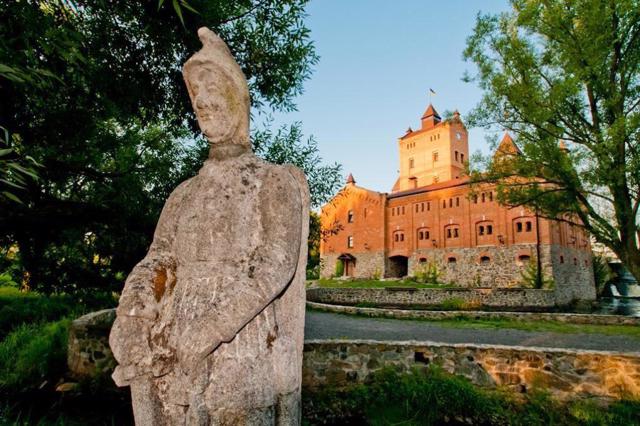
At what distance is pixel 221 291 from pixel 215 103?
1.01 meters

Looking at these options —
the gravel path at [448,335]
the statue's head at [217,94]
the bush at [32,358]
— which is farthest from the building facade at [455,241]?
the statue's head at [217,94]

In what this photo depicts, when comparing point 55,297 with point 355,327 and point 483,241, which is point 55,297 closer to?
point 355,327

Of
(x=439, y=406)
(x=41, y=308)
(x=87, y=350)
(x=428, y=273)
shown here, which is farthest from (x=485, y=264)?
(x=87, y=350)

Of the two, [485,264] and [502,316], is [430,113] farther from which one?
[502,316]

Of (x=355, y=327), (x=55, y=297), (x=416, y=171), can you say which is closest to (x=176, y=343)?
(x=55, y=297)

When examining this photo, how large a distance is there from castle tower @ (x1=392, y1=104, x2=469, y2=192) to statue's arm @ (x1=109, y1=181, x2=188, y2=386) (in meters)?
56.0

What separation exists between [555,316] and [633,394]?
10.6 metres

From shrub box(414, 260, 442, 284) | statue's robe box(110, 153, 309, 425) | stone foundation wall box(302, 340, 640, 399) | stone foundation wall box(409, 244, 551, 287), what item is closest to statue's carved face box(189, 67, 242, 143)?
statue's robe box(110, 153, 309, 425)

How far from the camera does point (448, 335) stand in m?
13.8

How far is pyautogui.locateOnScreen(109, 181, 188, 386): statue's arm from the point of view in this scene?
5.54 ft

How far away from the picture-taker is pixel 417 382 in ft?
25.9

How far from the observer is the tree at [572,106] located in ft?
42.0

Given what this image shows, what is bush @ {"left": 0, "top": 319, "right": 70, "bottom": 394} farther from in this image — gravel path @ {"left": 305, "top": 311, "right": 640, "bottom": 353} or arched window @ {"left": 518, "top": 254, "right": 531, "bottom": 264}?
arched window @ {"left": 518, "top": 254, "right": 531, "bottom": 264}

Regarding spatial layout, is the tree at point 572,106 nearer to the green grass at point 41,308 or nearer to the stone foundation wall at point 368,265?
the green grass at point 41,308
